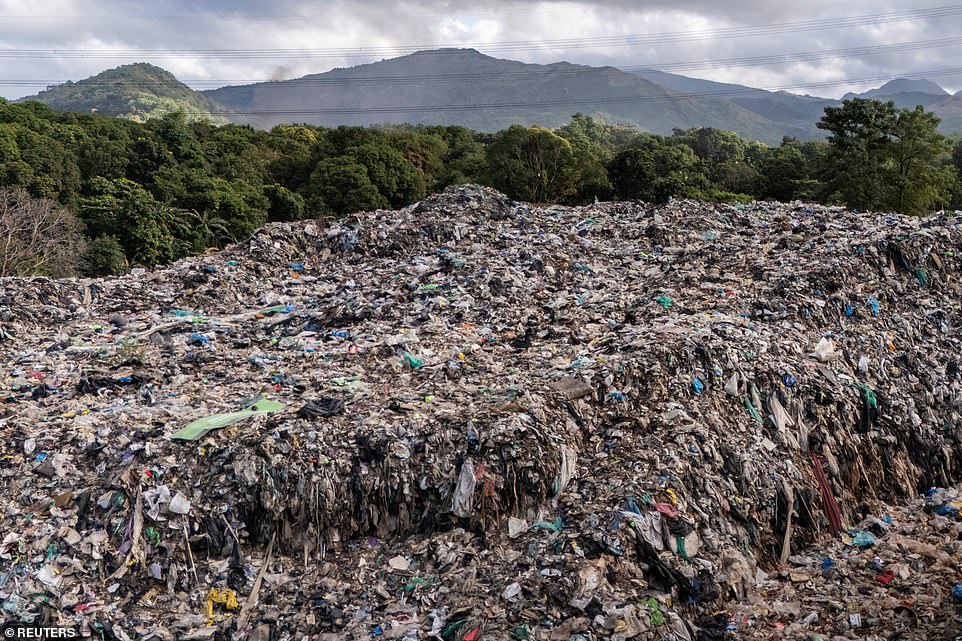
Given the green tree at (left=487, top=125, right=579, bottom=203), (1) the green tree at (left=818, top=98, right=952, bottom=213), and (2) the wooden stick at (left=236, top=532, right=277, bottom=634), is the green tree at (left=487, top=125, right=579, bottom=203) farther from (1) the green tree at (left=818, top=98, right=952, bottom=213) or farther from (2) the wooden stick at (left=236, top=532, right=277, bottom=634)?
(2) the wooden stick at (left=236, top=532, right=277, bottom=634)

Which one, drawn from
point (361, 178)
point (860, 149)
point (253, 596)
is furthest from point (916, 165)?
point (253, 596)

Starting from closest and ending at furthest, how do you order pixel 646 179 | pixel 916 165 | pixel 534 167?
pixel 916 165 → pixel 646 179 → pixel 534 167

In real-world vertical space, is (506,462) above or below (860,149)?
below

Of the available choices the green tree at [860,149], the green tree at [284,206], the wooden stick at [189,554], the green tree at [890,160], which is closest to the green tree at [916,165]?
the green tree at [890,160]

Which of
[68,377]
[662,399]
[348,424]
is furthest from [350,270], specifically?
[662,399]

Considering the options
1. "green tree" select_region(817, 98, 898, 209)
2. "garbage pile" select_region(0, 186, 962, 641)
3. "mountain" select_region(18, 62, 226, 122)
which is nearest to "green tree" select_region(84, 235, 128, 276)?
"garbage pile" select_region(0, 186, 962, 641)

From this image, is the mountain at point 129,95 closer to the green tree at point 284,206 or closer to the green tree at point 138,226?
the green tree at point 284,206

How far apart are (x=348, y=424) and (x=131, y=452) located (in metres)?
1.52

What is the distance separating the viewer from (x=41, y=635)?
3.58 m

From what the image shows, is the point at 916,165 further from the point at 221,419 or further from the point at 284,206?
the point at 221,419

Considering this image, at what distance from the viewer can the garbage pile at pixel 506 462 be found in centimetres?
386

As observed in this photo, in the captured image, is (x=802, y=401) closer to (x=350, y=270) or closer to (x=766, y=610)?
(x=766, y=610)

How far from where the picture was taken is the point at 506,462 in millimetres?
4520

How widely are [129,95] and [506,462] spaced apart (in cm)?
11590
